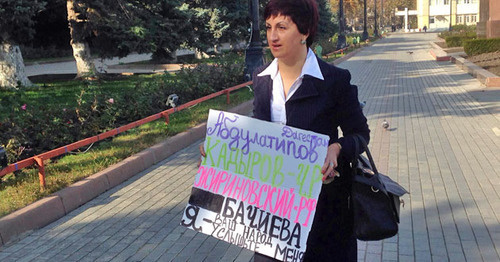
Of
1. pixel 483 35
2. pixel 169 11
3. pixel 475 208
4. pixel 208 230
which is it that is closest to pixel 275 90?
pixel 208 230

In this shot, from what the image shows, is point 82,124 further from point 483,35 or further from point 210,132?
point 483,35

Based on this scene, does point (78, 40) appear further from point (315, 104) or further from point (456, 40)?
point (456, 40)

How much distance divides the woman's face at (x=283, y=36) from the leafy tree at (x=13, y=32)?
1357cm

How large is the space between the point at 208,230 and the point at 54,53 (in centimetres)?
4371

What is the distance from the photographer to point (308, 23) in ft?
8.02

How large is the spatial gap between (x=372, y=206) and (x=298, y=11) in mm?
932

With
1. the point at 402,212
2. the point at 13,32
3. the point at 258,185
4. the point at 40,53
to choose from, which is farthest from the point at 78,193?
the point at 40,53

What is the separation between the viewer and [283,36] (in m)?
2.42

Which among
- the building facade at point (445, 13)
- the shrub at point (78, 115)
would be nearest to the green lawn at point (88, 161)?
the shrub at point (78, 115)

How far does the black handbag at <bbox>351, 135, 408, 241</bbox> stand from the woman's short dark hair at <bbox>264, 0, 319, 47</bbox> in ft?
1.90

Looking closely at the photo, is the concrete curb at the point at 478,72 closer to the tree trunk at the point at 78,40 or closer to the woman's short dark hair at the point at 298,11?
the tree trunk at the point at 78,40

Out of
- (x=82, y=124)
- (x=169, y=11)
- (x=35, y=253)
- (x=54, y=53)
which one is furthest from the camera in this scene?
(x=54, y=53)

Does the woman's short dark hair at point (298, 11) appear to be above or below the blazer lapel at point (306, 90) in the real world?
above

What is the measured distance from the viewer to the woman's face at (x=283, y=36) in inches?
95.0
